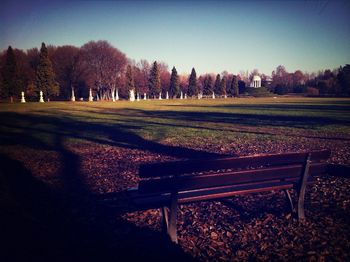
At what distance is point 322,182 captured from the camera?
7.45 metres

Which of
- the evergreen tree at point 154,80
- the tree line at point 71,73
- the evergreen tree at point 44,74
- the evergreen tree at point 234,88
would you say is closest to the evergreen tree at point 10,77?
the tree line at point 71,73

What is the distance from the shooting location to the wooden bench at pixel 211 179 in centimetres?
A: 435

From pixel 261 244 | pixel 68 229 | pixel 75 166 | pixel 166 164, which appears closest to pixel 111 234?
pixel 68 229

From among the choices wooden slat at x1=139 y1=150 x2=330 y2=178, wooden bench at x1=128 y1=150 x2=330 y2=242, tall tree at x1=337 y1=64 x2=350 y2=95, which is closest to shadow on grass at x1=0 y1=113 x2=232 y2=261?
wooden bench at x1=128 y1=150 x2=330 y2=242

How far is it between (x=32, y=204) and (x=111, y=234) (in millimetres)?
2282

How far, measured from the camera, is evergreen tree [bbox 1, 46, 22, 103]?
56.1m

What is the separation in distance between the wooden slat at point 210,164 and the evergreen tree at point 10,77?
202ft

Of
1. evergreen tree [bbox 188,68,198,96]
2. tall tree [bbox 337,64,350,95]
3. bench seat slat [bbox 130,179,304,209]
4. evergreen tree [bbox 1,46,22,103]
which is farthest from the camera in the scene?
evergreen tree [bbox 188,68,198,96]

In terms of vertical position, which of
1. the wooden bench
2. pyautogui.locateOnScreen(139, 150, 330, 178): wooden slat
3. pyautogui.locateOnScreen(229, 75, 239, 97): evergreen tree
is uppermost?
pyautogui.locateOnScreen(229, 75, 239, 97): evergreen tree

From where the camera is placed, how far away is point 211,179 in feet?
14.9

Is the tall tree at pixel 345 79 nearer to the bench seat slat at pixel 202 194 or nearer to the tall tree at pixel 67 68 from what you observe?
the tall tree at pixel 67 68

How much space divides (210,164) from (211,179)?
0.24 m

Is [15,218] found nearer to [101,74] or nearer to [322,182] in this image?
[322,182]

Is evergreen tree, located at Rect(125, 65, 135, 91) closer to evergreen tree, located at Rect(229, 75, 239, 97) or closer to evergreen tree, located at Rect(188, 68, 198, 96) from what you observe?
evergreen tree, located at Rect(188, 68, 198, 96)
